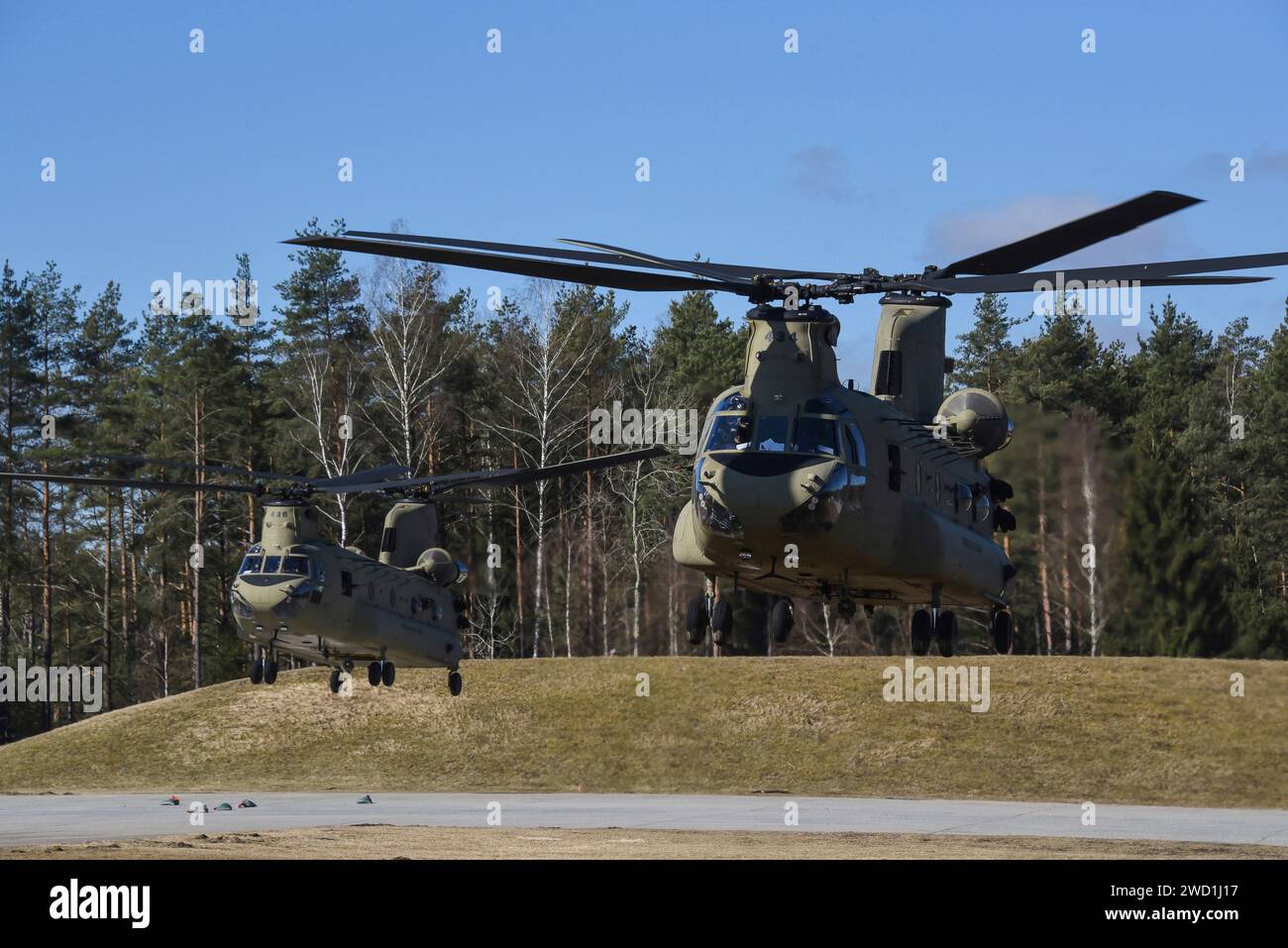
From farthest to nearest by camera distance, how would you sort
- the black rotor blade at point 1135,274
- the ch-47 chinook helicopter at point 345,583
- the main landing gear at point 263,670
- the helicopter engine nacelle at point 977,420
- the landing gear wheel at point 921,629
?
the main landing gear at point 263,670, the ch-47 chinook helicopter at point 345,583, the helicopter engine nacelle at point 977,420, the landing gear wheel at point 921,629, the black rotor blade at point 1135,274

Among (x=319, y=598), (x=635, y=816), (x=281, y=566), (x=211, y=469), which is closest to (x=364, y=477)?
(x=281, y=566)

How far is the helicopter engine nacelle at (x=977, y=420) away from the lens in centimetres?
2402

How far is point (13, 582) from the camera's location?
8200 cm

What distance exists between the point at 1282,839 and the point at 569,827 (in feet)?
50.7

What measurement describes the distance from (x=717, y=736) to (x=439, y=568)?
14.3 m

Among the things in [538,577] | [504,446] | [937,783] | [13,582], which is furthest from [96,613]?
[937,783]

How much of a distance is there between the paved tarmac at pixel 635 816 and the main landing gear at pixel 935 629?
13494mm

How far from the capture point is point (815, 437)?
20594 millimetres

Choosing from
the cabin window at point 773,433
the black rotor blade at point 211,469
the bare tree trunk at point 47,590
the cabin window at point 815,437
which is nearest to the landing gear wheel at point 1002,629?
the cabin window at point 815,437

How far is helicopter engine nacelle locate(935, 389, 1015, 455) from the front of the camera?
24.0 meters

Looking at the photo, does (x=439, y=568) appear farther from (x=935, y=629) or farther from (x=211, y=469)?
(x=935, y=629)

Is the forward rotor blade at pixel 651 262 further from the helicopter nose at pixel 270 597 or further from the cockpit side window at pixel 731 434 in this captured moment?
the helicopter nose at pixel 270 597

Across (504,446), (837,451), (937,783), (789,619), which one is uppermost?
(504,446)
